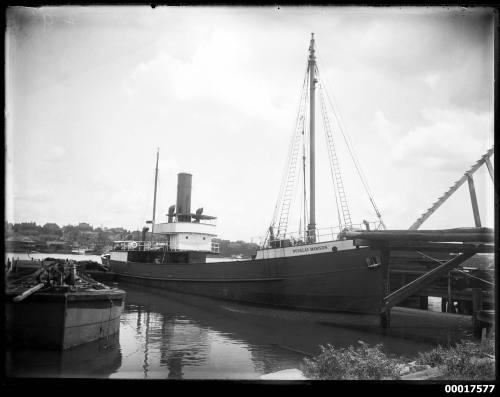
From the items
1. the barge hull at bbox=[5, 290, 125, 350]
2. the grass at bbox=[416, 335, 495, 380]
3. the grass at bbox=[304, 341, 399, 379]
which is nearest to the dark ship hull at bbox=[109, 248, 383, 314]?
the grass at bbox=[416, 335, 495, 380]

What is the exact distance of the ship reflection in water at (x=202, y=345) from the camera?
337 inches

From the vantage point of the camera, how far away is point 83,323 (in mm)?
9859

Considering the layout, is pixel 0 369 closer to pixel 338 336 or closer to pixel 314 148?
pixel 338 336

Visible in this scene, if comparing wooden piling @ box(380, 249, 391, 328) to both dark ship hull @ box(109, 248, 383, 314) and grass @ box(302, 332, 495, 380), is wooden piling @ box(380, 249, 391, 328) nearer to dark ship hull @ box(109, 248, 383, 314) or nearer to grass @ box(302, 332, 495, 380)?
dark ship hull @ box(109, 248, 383, 314)

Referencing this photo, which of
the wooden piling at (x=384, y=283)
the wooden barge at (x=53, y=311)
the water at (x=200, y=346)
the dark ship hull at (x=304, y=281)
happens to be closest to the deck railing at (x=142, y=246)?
the dark ship hull at (x=304, y=281)

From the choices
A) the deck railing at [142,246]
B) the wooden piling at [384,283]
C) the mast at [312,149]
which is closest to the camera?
the wooden piling at [384,283]

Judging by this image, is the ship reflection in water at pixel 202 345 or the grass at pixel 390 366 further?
the ship reflection in water at pixel 202 345

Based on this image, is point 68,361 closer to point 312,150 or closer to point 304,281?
point 304,281

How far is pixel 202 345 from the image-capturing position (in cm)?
1119

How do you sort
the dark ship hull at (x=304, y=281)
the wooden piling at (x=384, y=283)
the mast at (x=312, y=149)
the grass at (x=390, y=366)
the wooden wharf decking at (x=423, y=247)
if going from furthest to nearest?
the mast at (x=312, y=149) < the dark ship hull at (x=304, y=281) < the wooden piling at (x=384, y=283) < the wooden wharf decking at (x=423, y=247) < the grass at (x=390, y=366)

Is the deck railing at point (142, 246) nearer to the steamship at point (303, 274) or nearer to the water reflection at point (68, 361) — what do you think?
the steamship at point (303, 274)

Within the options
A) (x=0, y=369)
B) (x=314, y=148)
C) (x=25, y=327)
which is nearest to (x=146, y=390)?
(x=0, y=369)

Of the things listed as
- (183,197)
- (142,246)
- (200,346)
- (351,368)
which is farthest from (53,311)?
(142,246)

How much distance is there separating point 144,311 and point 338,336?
362 inches
